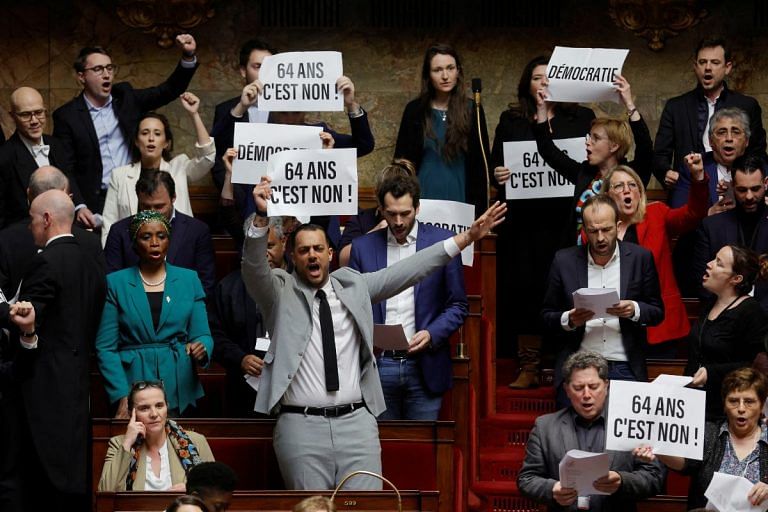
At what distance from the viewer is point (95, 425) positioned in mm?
7301

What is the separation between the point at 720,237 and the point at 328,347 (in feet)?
7.62

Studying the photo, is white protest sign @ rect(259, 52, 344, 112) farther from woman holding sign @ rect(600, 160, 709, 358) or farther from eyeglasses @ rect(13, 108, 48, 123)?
woman holding sign @ rect(600, 160, 709, 358)

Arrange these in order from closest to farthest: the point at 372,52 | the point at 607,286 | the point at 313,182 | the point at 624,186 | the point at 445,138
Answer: the point at 313,182 < the point at 607,286 < the point at 624,186 < the point at 445,138 < the point at 372,52

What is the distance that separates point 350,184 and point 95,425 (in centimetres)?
154

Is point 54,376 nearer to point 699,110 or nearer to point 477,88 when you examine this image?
point 477,88

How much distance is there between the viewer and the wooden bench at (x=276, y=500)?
6703 mm

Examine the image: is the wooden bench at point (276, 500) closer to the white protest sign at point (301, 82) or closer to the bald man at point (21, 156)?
the white protest sign at point (301, 82)

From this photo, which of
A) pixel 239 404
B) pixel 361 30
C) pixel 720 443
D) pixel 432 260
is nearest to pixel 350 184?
pixel 432 260

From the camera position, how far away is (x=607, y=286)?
812cm

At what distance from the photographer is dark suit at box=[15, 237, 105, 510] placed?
24.0 ft

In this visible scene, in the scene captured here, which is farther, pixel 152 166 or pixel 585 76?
pixel 152 166

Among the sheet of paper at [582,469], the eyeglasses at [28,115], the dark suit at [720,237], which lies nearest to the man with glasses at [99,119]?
the eyeglasses at [28,115]

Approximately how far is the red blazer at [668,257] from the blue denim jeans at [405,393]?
132 cm

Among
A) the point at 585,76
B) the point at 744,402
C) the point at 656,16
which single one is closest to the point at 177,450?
the point at 744,402
